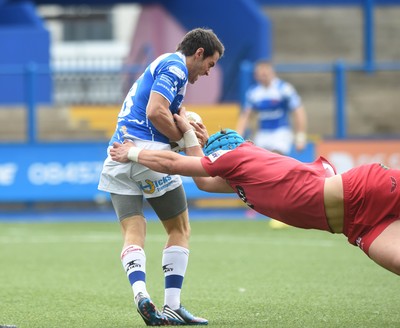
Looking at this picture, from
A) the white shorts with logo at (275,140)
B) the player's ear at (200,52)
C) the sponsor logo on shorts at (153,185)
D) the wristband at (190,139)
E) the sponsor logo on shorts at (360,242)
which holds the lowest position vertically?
the white shorts with logo at (275,140)

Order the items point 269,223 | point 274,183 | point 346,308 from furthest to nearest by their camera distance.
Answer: point 269,223 → point 346,308 → point 274,183

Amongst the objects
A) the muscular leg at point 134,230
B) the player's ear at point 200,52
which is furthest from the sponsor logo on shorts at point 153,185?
the player's ear at point 200,52

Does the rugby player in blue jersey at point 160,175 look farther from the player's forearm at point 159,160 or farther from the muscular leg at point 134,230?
the player's forearm at point 159,160

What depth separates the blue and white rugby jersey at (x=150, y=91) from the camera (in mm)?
7566

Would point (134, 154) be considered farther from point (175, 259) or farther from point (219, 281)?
point (219, 281)

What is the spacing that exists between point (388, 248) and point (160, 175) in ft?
5.96

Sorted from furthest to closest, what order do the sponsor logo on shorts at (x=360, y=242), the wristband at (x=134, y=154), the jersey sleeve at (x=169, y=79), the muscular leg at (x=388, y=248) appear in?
the jersey sleeve at (x=169, y=79) < the wristband at (x=134, y=154) < the sponsor logo on shorts at (x=360, y=242) < the muscular leg at (x=388, y=248)

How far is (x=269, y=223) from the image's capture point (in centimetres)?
1725

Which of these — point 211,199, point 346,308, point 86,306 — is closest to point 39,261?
point 86,306

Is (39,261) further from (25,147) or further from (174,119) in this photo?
(25,147)

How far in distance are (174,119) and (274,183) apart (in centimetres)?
105

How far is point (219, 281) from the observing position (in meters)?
10.4

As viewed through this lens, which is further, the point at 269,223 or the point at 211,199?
the point at 211,199

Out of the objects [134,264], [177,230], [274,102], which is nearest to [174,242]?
[177,230]
